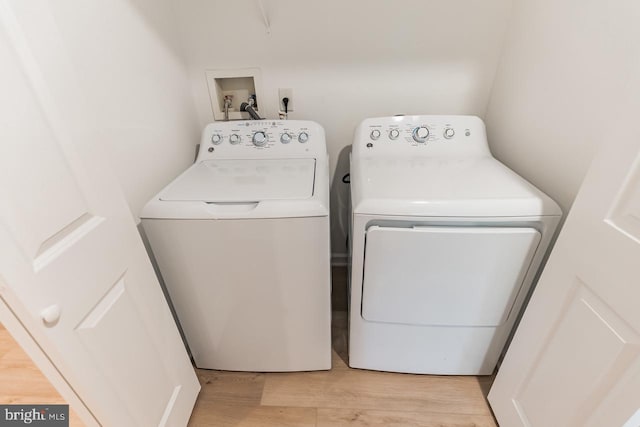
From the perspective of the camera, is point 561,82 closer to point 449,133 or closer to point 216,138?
point 449,133

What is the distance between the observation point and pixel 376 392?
1.32m

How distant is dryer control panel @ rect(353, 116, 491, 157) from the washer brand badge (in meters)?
1.60

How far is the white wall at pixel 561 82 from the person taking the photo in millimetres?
881

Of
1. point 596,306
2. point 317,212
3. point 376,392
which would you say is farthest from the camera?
point 376,392

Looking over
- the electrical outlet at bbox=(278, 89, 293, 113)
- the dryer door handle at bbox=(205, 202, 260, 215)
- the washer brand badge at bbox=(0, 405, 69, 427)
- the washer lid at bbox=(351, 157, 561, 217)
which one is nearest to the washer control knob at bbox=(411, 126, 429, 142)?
the washer lid at bbox=(351, 157, 561, 217)

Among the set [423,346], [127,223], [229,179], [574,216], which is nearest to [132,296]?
[127,223]

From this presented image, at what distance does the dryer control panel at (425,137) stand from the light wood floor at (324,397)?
1.04 m

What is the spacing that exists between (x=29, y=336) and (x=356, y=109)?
1482 millimetres

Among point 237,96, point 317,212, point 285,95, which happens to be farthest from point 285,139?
point 317,212

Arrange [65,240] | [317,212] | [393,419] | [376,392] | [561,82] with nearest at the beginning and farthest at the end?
[65,240], [317,212], [561,82], [393,419], [376,392]

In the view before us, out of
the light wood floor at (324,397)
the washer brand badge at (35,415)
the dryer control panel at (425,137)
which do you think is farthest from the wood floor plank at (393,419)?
the dryer control panel at (425,137)

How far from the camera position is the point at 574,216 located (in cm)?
79

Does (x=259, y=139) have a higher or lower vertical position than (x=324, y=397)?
higher

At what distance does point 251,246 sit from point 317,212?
10.3 inches
